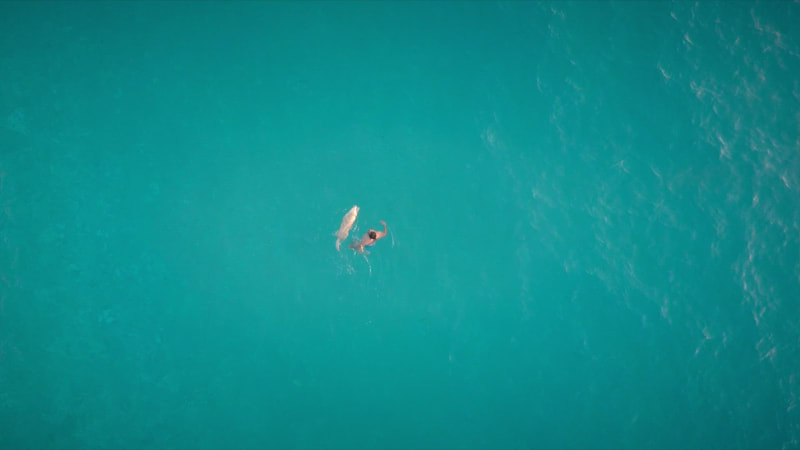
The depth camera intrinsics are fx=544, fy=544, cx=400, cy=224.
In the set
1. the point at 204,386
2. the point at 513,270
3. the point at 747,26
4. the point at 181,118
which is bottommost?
the point at 204,386

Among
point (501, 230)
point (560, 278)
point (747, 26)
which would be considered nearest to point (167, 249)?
point (501, 230)

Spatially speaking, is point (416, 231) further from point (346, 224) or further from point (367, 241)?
point (346, 224)

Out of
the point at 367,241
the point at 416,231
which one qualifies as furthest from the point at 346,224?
the point at 416,231

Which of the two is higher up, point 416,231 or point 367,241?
point 416,231

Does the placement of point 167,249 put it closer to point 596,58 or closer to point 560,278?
point 560,278
